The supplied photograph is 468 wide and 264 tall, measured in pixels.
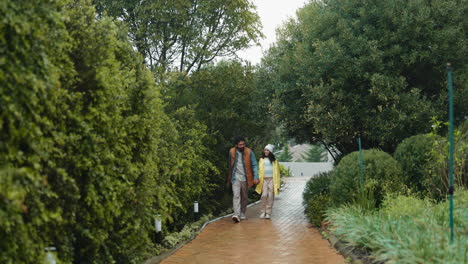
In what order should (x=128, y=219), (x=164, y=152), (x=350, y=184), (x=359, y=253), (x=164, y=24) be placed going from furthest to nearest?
(x=164, y=24), (x=350, y=184), (x=164, y=152), (x=359, y=253), (x=128, y=219)

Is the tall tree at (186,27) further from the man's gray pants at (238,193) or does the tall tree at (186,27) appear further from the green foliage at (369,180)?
the green foliage at (369,180)

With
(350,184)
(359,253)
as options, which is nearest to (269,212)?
(350,184)

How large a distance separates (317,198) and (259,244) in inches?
155

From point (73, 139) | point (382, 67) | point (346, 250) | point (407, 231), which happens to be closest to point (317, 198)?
point (382, 67)

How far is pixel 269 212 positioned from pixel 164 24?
13153 mm

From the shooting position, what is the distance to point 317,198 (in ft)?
44.7

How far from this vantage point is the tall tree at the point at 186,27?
24047 mm

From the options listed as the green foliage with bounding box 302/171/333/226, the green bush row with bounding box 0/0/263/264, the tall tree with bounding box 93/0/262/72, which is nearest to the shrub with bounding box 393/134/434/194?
the green foliage with bounding box 302/171/333/226

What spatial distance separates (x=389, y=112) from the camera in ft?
47.7

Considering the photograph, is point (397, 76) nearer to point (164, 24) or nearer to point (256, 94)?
point (256, 94)

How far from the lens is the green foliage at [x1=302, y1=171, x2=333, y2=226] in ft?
41.7

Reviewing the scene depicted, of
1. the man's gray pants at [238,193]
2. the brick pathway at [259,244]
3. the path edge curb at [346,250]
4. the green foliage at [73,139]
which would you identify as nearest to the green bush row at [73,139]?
the green foliage at [73,139]

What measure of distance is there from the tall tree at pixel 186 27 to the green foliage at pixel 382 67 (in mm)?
8910

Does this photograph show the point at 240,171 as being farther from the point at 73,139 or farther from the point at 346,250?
the point at 73,139
